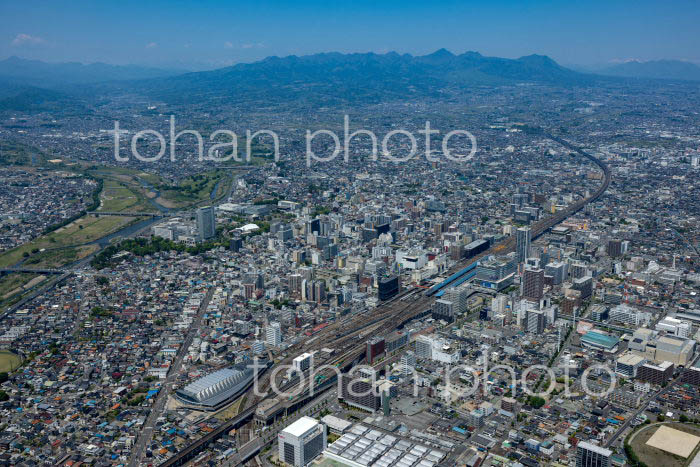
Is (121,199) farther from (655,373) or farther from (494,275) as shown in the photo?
(655,373)

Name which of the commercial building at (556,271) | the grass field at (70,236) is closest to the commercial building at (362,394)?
the commercial building at (556,271)

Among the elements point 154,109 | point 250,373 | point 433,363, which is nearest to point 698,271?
point 433,363

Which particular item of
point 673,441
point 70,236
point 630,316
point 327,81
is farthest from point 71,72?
point 673,441

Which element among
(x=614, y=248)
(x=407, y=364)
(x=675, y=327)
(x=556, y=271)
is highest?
(x=614, y=248)

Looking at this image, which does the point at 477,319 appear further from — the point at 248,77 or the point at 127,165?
the point at 248,77

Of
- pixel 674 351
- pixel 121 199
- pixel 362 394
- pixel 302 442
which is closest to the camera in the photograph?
pixel 302 442
